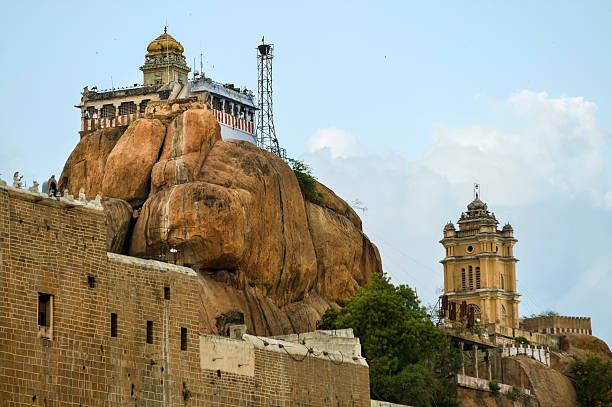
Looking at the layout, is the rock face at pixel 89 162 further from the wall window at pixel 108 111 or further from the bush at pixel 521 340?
the bush at pixel 521 340

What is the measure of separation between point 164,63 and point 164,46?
2.18 meters

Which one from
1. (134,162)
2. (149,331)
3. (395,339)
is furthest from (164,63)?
(149,331)

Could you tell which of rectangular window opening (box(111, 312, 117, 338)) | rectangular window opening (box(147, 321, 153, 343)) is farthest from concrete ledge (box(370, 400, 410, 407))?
rectangular window opening (box(111, 312, 117, 338))

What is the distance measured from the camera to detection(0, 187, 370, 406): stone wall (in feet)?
148

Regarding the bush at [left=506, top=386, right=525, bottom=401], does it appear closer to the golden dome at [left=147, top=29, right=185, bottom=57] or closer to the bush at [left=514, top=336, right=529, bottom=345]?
the bush at [left=514, top=336, right=529, bottom=345]

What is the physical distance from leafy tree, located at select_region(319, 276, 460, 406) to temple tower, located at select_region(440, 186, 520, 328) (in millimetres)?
56629

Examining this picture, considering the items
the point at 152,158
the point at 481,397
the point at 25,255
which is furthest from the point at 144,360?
the point at 481,397

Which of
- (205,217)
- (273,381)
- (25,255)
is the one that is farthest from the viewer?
(205,217)

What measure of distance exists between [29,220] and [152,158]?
34.0 metres

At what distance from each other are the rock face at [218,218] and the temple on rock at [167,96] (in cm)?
530

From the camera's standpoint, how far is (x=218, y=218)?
75.9 metres

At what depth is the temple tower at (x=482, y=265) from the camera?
452ft

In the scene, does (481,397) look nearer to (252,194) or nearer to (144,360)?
(252,194)

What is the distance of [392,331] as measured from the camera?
75.9 metres
